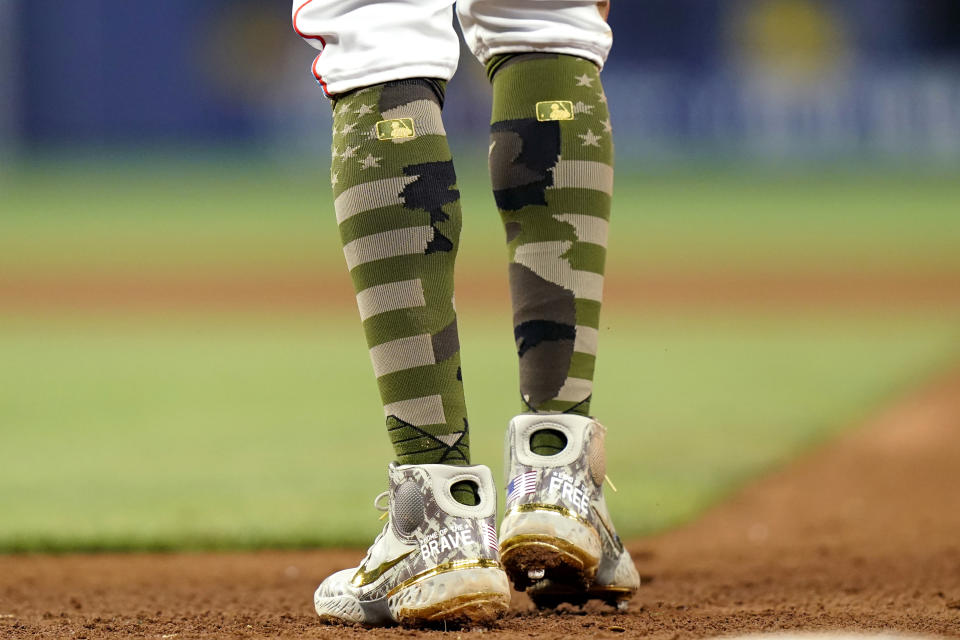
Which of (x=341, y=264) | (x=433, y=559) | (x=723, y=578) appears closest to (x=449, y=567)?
(x=433, y=559)

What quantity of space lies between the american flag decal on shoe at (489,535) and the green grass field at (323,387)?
0.96m

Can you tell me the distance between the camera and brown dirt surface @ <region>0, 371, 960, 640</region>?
1.24 meters

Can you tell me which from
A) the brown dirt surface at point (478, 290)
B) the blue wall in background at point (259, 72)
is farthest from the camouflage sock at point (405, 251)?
the blue wall in background at point (259, 72)

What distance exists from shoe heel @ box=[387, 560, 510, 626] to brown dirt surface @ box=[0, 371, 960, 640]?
0.02 m

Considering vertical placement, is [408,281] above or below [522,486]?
above

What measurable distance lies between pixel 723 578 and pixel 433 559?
692 mm

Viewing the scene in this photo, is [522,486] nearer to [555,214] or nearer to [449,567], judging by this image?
[449,567]

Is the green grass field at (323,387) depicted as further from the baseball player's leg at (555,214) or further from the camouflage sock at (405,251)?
the camouflage sock at (405,251)

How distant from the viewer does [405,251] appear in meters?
1.21

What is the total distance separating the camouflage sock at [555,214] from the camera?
1375mm

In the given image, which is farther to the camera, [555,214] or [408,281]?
[555,214]

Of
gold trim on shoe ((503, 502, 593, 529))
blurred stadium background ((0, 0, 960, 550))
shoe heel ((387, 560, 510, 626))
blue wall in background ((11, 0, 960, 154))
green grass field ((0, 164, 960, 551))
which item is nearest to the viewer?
shoe heel ((387, 560, 510, 626))

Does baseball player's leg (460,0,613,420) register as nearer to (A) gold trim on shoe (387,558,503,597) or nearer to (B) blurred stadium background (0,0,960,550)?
(A) gold trim on shoe (387,558,503,597)

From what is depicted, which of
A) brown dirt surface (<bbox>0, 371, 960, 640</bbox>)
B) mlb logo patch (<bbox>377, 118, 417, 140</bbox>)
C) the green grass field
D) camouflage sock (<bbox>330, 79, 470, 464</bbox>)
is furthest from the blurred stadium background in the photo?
mlb logo patch (<bbox>377, 118, 417, 140</bbox>)
